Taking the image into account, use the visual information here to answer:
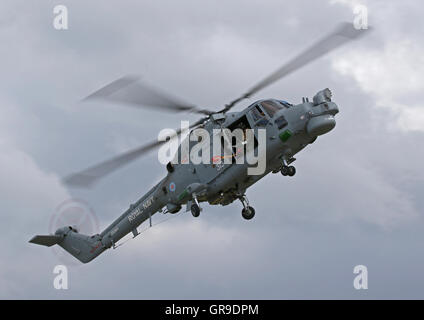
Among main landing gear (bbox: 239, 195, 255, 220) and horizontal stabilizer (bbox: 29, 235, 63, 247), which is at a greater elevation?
horizontal stabilizer (bbox: 29, 235, 63, 247)

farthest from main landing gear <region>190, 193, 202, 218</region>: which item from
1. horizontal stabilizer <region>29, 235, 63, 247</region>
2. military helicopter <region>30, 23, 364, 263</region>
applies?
horizontal stabilizer <region>29, 235, 63, 247</region>

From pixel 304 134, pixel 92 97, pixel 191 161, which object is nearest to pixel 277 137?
pixel 304 134

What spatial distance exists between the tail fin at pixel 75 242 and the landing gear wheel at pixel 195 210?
27.7 ft

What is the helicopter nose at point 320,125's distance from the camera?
24.5 metres

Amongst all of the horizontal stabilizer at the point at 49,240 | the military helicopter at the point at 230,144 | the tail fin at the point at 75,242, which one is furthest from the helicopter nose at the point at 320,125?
the horizontal stabilizer at the point at 49,240

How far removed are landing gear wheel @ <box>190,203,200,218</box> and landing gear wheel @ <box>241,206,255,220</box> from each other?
6.70 ft

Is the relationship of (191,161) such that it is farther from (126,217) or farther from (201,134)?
(126,217)

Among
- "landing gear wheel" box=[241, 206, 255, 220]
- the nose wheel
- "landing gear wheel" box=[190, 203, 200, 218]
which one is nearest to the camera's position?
the nose wheel

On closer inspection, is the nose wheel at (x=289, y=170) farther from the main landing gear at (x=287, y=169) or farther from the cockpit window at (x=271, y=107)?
the cockpit window at (x=271, y=107)

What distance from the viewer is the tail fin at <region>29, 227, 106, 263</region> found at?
1369 inches

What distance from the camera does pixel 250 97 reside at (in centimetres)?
2622

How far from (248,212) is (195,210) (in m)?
2.33

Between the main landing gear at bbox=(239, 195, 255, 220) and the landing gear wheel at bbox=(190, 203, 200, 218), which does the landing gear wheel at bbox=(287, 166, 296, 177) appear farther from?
the landing gear wheel at bbox=(190, 203, 200, 218)

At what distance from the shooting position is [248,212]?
27938mm
